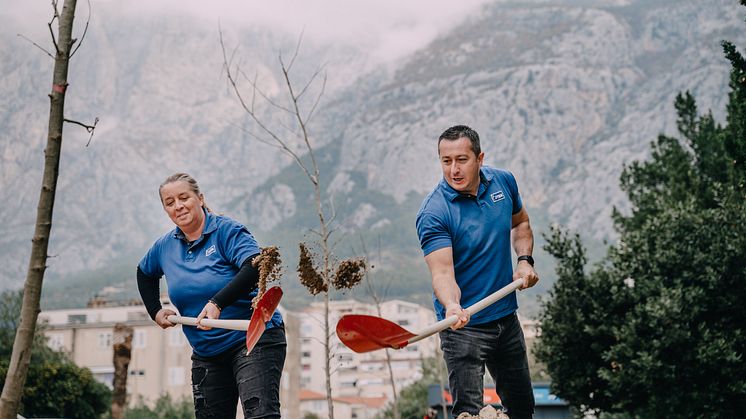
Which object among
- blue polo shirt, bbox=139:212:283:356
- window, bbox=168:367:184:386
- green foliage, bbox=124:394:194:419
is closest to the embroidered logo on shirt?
blue polo shirt, bbox=139:212:283:356

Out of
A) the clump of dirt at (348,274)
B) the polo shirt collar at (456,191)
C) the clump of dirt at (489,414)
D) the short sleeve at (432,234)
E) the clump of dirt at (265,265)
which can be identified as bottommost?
the clump of dirt at (489,414)

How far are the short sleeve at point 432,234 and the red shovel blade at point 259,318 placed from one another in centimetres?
97

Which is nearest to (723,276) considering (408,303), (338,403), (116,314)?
(116,314)

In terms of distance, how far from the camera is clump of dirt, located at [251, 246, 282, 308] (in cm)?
579

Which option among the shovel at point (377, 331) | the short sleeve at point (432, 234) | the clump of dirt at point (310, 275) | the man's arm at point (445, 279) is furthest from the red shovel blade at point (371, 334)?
the clump of dirt at point (310, 275)

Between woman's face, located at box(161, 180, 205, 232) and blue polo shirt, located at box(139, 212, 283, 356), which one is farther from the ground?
woman's face, located at box(161, 180, 205, 232)

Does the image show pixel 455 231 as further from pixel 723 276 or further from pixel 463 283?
pixel 723 276

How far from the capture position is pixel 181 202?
20.0 ft

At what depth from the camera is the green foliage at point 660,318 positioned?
907 inches

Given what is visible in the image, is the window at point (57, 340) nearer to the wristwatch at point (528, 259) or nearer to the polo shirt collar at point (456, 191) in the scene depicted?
the wristwatch at point (528, 259)

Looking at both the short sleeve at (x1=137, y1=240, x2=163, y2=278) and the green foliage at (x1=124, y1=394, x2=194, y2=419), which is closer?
the short sleeve at (x1=137, y1=240, x2=163, y2=278)

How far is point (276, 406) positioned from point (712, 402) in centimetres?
1936

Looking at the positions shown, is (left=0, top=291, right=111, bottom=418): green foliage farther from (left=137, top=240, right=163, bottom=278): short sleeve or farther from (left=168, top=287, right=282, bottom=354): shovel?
(left=168, top=287, right=282, bottom=354): shovel

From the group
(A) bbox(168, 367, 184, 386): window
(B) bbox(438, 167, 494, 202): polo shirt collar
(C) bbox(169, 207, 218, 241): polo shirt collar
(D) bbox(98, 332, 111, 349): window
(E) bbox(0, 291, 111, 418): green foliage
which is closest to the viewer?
(B) bbox(438, 167, 494, 202): polo shirt collar
